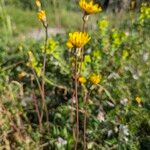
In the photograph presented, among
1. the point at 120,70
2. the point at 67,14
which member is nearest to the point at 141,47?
the point at 120,70

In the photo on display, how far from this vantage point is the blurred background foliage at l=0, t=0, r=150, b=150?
11.3ft

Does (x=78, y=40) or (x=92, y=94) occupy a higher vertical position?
(x=78, y=40)

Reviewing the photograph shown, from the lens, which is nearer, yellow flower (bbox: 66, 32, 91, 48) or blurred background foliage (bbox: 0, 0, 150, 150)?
yellow flower (bbox: 66, 32, 91, 48)

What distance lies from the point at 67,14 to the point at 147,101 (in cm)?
373

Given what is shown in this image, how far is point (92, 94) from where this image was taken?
3.73 metres

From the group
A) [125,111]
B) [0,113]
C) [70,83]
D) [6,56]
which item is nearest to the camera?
[0,113]

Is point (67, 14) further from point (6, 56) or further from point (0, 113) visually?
point (0, 113)

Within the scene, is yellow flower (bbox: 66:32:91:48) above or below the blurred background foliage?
above

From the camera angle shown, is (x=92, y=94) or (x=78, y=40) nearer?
(x=78, y=40)

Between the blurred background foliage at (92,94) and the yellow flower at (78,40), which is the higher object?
the yellow flower at (78,40)

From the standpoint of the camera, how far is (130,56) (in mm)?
4348

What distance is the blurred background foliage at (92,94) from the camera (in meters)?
3.45

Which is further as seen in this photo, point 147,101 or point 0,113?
point 147,101

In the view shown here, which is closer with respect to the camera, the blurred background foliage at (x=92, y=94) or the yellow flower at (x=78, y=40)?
the yellow flower at (x=78, y=40)
